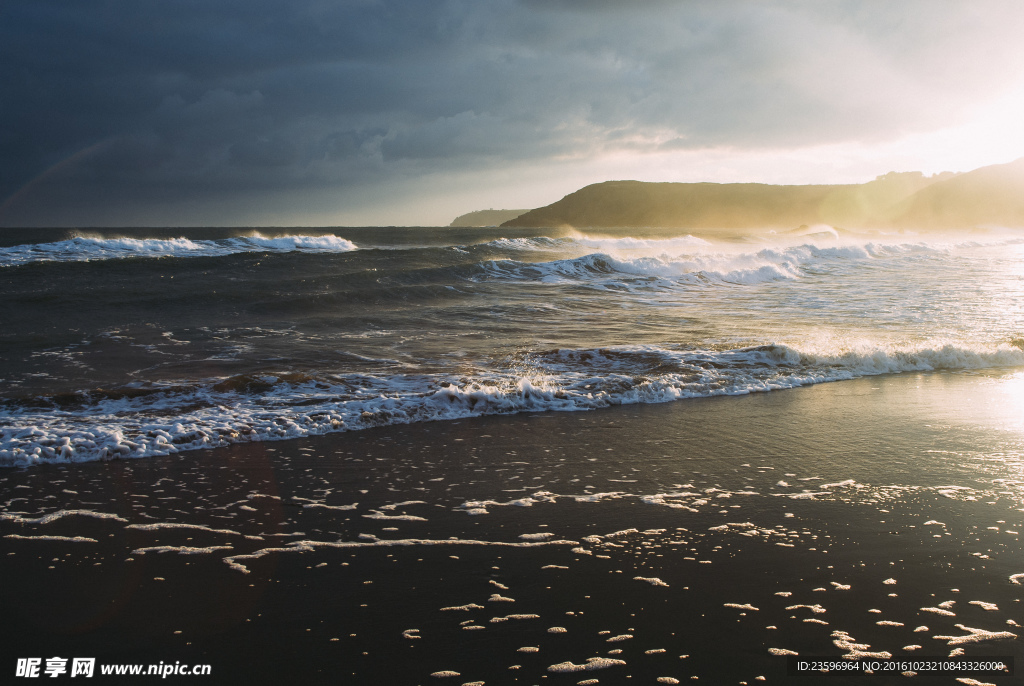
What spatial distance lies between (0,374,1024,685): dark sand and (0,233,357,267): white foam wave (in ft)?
78.4

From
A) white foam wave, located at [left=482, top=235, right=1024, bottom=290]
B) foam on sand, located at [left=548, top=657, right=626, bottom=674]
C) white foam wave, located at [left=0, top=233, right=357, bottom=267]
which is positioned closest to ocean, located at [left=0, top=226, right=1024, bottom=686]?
foam on sand, located at [left=548, top=657, right=626, bottom=674]

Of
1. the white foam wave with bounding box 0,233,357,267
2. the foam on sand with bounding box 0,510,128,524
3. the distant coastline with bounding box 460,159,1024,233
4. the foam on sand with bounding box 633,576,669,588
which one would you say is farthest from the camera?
the distant coastline with bounding box 460,159,1024,233

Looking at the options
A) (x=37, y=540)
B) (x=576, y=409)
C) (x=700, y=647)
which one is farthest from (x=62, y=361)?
(x=700, y=647)

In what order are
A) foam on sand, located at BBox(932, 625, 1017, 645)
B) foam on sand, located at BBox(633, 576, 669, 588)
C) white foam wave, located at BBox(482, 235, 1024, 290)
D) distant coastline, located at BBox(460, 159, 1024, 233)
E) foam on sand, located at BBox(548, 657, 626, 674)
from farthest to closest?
distant coastline, located at BBox(460, 159, 1024, 233)
white foam wave, located at BBox(482, 235, 1024, 290)
foam on sand, located at BBox(633, 576, 669, 588)
foam on sand, located at BBox(932, 625, 1017, 645)
foam on sand, located at BBox(548, 657, 626, 674)

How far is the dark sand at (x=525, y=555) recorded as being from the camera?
9.32 ft

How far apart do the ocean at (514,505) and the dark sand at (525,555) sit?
0.07ft

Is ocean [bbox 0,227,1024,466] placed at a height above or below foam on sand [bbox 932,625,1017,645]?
above

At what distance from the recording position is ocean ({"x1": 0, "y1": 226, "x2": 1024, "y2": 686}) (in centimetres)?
286

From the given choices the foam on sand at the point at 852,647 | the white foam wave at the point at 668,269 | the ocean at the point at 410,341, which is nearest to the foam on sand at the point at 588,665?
the foam on sand at the point at 852,647

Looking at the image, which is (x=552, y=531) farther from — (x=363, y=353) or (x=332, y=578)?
(x=363, y=353)

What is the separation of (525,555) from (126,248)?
97.8ft

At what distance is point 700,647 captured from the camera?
282 cm

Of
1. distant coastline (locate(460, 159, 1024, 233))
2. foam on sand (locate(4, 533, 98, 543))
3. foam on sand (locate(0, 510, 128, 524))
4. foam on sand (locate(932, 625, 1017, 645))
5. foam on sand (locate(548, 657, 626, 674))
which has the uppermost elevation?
distant coastline (locate(460, 159, 1024, 233))

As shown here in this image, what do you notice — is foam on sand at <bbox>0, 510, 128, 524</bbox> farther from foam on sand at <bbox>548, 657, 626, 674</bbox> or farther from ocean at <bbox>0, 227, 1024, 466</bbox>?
foam on sand at <bbox>548, 657, 626, 674</bbox>
